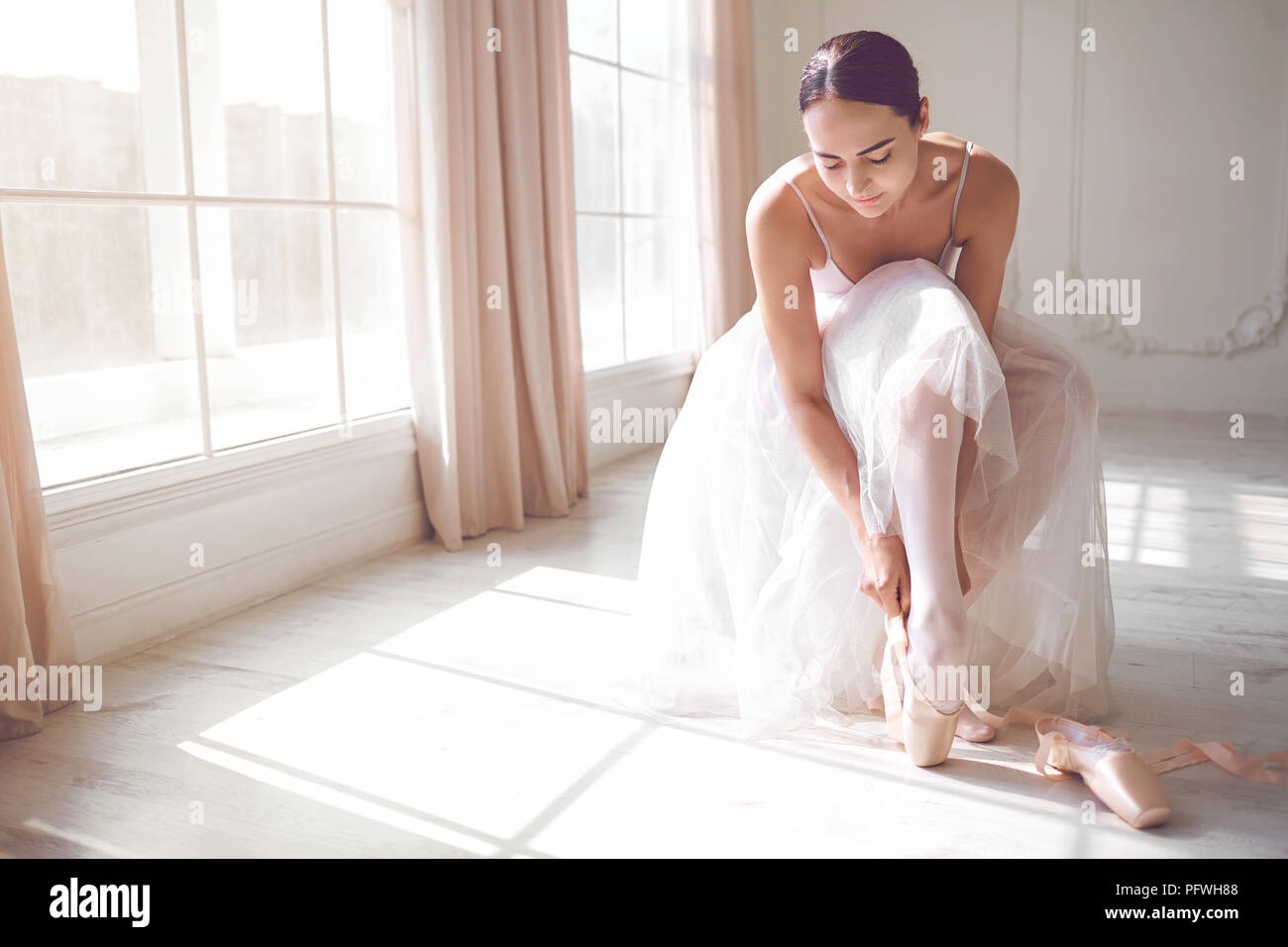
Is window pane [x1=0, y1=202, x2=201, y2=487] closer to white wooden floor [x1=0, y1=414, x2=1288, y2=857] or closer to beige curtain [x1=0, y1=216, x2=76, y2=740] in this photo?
beige curtain [x1=0, y1=216, x2=76, y2=740]

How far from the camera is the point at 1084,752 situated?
1.56 metres

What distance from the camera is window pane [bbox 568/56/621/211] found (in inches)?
157

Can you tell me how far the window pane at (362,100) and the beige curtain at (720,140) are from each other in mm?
1900

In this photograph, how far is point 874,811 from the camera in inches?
59.1

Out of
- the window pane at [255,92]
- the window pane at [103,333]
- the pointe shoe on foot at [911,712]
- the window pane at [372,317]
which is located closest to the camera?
the pointe shoe on foot at [911,712]

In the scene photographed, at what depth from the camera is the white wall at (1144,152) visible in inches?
192

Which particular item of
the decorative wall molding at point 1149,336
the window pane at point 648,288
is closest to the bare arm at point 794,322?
the window pane at point 648,288

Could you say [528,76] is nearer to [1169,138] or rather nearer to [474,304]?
[474,304]

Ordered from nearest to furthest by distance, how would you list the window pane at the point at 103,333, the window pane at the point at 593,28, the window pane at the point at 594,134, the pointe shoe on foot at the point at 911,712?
the pointe shoe on foot at the point at 911,712
the window pane at the point at 103,333
the window pane at the point at 593,28
the window pane at the point at 594,134

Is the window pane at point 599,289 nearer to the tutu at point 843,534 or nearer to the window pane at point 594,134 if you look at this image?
the window pane at point 594,134

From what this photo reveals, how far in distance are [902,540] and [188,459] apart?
5.05 feet

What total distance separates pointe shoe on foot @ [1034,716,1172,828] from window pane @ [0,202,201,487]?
1784mm

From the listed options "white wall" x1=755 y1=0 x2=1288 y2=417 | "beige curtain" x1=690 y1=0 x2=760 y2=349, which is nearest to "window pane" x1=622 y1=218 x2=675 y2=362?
"beige curtain" x1=690 y1=0 x2=760 y2=349
